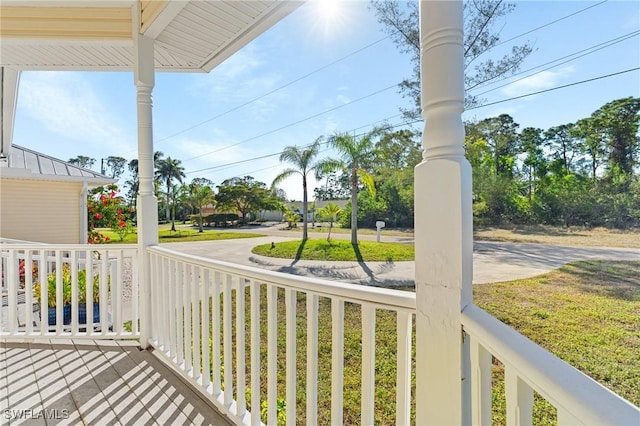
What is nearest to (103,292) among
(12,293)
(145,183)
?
(12,293)

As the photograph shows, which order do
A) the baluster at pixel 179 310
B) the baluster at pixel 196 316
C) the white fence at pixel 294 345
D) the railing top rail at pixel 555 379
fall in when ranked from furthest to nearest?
the baluster at pixel 179 310, the baluster at pixel 196 316, the white fence at pixel 294 345, the railing top rail at pixel 555 379

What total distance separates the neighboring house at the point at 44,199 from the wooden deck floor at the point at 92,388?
503 centimetres

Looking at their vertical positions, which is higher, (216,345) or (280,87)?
(280,87)

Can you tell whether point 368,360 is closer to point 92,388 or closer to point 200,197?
point 92,388

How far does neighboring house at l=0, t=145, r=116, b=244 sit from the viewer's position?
21.9 feet

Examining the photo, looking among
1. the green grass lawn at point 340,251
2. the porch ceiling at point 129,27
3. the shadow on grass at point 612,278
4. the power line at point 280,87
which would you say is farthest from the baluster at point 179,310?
the green grass lawn at point 340,251

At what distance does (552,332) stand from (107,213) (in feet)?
29.1

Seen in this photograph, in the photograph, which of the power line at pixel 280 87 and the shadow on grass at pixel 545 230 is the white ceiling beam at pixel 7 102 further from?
the shadow on grass at pixel 545 230

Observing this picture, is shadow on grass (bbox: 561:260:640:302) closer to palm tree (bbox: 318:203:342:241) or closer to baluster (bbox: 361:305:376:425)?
baluster (bbox: 361:305:376:425)

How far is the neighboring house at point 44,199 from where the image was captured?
6.67 m

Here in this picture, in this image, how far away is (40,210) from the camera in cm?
715

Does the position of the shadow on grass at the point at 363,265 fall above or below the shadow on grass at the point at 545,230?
below

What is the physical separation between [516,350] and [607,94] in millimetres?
3633

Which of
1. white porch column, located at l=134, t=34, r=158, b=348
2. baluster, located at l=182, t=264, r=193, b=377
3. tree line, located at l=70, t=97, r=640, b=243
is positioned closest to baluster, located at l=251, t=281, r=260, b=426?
baluster, located at l=182, t=264, r=193, b=377
